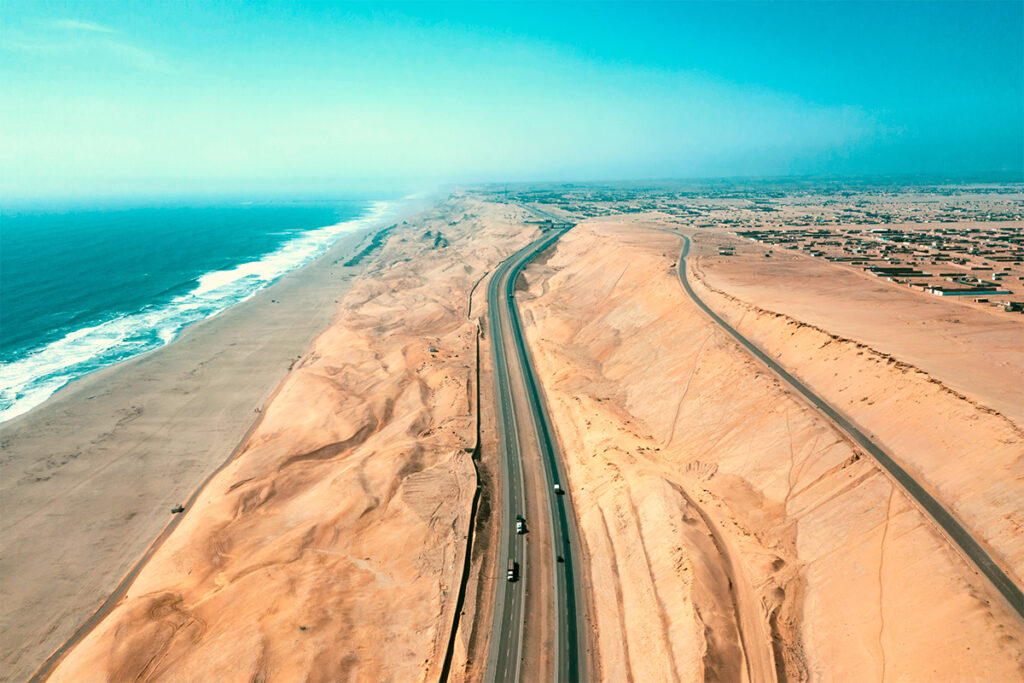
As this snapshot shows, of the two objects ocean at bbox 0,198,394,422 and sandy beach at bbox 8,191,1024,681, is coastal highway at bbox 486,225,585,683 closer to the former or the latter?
sandy beach at bbox 8,191,1024,681

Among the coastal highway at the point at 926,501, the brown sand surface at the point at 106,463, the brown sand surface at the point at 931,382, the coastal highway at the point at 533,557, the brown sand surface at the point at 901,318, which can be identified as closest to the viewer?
the coastal highway at the point at 926,501

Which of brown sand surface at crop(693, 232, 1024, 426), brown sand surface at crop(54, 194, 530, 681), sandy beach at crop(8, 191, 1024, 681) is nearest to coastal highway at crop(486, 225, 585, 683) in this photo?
sandy beach at crop(8, 191, 1024, 681)

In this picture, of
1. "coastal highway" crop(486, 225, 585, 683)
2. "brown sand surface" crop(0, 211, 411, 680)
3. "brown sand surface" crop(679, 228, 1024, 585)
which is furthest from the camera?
"brown sand surface" crop(0, 211, 411, 680)

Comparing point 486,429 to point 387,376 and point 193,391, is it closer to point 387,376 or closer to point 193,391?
point 387,376

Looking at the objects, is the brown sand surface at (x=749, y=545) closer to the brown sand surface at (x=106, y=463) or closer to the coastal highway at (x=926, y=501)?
the coastal highway at (x=926, y=501)

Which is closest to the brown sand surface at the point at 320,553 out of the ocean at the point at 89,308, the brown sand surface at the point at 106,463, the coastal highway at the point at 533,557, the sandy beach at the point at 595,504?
the sandy beach at the point at 595,504
